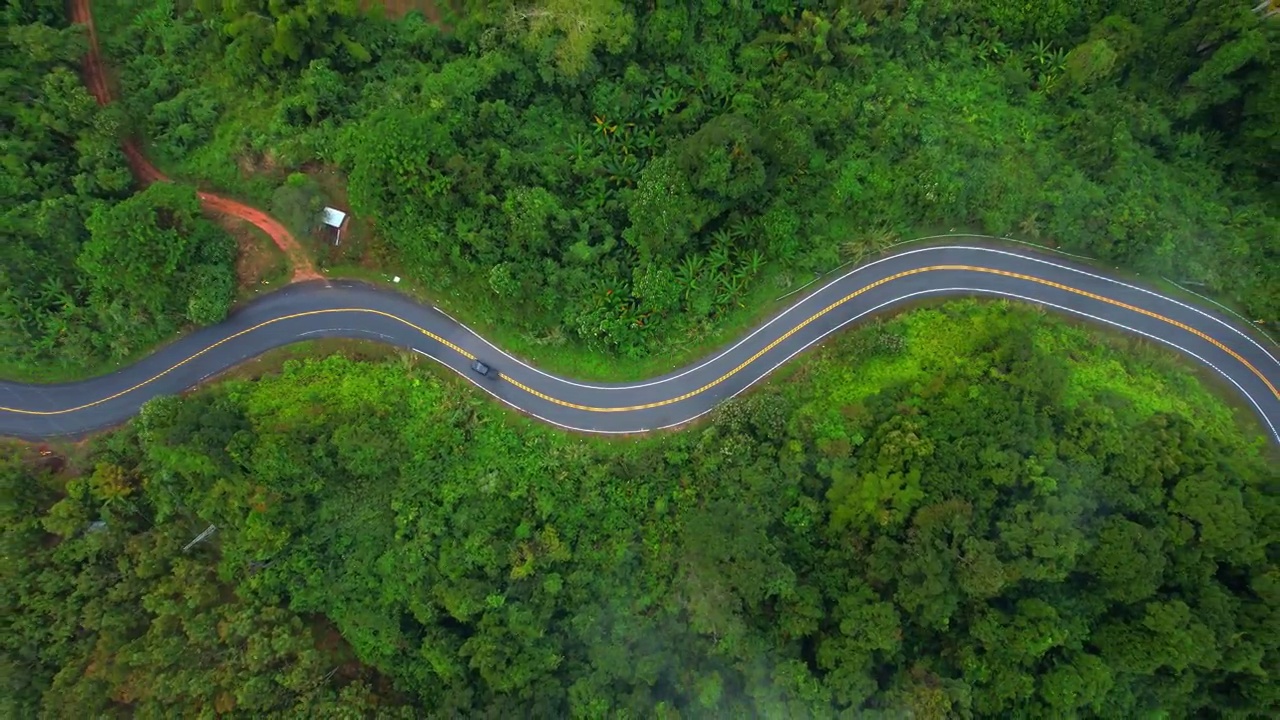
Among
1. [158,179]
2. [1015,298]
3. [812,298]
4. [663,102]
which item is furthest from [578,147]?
[1015,298]

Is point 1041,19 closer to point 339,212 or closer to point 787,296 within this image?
point 787,296

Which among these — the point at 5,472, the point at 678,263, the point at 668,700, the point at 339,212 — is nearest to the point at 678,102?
the point at 678,263

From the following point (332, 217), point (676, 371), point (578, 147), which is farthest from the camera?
point (578, 147)

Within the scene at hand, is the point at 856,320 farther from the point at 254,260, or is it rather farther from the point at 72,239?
the point at 72,239

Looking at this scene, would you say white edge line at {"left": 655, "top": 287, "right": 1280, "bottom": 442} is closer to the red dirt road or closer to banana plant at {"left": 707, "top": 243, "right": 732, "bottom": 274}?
banana plant at {"left": 707, "top": 243, "right": 732, "bottom": 274}

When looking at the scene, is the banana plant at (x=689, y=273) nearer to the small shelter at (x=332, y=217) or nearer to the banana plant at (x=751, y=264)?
the banana plant at (x=751, y=264)

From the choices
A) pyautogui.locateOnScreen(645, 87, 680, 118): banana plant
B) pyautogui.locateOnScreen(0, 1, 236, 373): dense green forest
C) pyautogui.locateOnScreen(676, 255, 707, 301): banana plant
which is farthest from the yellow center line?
pyautogui.locateOnScreen(645, 87, 680, 118): banana plant
